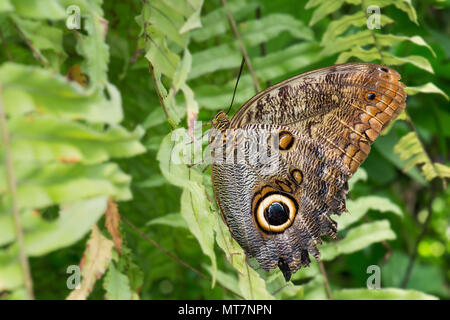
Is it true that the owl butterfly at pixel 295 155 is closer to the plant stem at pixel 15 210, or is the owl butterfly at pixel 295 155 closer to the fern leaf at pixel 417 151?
the fern leaf at pixel 417 151

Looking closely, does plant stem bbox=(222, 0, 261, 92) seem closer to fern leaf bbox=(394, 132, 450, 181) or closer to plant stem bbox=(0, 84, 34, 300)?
fern leaf bbox=(394, 132, 450, 181)

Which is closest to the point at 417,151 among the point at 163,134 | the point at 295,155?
the point at 295,155

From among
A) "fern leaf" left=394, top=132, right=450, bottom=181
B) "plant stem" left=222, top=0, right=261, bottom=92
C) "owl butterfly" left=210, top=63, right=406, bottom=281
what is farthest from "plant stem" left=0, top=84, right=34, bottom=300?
"fern leaf" left=394, top=132, right=450, bottom=181

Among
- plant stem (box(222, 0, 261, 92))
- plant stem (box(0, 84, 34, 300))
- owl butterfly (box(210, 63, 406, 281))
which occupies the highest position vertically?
plant stem (box(222, 0, 261, 92))

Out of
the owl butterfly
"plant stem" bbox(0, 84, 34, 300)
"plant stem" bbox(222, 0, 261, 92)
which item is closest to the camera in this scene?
"plant stem" bbox(0, 84, 34, 300)

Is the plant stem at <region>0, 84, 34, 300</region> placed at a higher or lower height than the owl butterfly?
lower

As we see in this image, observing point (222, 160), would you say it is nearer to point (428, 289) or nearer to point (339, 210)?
point (339, 210)

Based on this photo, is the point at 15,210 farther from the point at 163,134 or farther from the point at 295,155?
the point at 163,134
